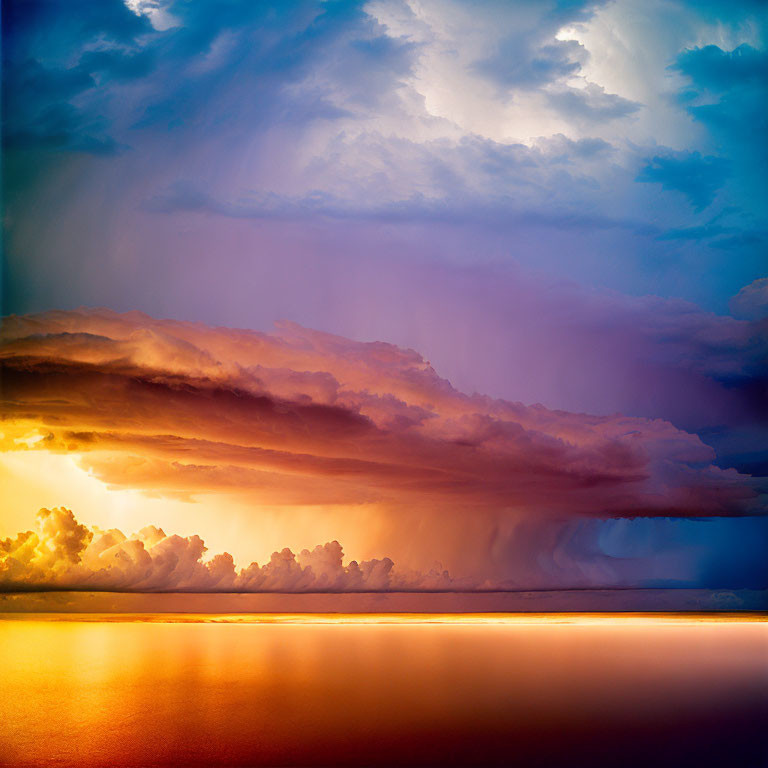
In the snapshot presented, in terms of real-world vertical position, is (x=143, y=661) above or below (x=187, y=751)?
below

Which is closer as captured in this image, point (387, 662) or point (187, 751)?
point (187, 751)

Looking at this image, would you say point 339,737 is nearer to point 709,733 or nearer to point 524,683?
point 709,733

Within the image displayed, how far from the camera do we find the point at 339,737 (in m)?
15.4

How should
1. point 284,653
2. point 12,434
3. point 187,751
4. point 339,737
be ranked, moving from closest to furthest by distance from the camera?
point 187,751
point 339,737
point 12,434
point 284,653

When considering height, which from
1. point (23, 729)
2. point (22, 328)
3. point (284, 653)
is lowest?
point (284, 653)

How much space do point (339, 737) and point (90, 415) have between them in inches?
810

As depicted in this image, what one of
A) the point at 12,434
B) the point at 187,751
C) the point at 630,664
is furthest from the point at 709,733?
the point at 12,434

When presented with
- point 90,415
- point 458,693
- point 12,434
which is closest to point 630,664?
point 458,693

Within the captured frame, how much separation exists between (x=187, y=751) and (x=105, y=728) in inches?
138

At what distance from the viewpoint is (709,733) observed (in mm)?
16047

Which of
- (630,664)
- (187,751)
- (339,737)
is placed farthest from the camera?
(630,664)

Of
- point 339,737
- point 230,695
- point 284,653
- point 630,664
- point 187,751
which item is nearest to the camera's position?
point 187,751

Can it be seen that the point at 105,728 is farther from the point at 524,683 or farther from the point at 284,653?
the point at 284,653

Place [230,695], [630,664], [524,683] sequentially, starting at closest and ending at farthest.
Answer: [230,695]
[524,683]
[630,664]
